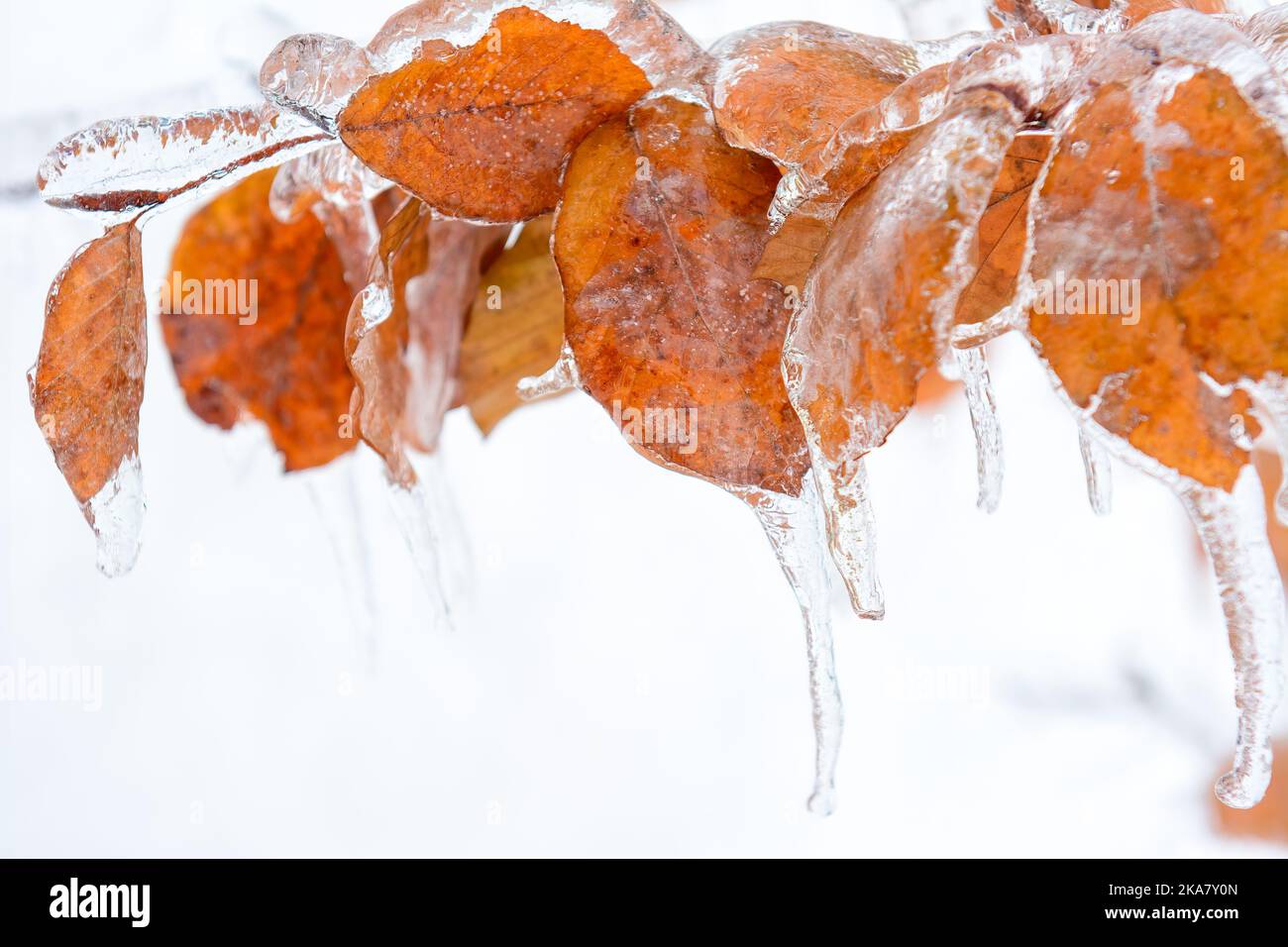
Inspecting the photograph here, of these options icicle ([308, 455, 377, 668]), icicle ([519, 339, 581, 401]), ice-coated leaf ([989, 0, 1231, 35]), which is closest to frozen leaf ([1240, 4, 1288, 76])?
ice-coated leaf ([989, 0, 1231, 35])

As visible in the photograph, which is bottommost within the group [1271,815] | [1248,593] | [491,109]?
[1271,815]

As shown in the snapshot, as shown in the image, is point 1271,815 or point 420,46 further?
point 1271,815

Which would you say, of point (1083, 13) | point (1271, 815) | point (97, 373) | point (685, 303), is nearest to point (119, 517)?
point (97, 373)

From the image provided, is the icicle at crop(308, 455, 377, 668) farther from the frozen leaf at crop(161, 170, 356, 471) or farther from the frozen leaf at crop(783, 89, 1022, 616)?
the frozen leaf at crop(783, 89, 1022, 616)

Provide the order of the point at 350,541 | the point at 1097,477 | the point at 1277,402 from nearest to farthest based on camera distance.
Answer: the point at 1277,402, the point at 1097,477, the point at 350,541

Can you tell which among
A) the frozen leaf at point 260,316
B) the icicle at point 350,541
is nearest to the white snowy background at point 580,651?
the icicle at point 350,541

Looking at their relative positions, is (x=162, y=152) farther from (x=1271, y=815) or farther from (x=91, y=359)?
(x=1271, y=815)

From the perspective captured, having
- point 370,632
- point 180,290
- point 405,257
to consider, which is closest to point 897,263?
point 405,257

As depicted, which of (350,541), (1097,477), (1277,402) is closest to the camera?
(1277,402)
